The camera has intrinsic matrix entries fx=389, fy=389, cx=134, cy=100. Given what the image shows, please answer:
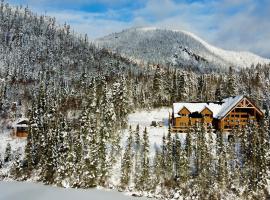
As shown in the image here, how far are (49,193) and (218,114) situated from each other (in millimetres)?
41854

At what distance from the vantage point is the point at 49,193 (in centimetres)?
6006

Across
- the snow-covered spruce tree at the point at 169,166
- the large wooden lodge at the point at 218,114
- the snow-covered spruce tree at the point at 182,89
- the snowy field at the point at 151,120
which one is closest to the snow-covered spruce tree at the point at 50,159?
the snowy field at the point at 151,120

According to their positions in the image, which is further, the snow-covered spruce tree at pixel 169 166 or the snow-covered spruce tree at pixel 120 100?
the snow-covered spruce tree at pixel 120 100

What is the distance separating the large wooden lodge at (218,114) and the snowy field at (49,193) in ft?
84.4

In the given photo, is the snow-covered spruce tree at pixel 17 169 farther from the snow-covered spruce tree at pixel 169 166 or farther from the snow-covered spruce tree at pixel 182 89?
the snow-covered spruce tree at pixel 182 89

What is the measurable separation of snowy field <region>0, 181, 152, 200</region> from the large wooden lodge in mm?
25730

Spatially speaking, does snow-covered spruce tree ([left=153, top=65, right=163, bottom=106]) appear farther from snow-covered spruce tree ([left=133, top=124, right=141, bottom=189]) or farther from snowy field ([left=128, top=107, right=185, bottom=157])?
snow-covered spruce tree ([left=133, top=124, right=141, bottom=189])

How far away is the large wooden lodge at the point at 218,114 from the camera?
8200 cm

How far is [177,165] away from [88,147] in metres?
15.5

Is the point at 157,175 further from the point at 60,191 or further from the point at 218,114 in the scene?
the point at 218,114

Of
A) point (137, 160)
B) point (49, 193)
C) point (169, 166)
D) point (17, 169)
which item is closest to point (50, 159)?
point (17, 169)

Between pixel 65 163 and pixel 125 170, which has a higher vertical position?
pixel 65 163

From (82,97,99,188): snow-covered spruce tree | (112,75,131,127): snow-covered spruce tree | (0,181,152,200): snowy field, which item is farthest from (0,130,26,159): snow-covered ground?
(112,75,131,127): snow-covered spruce tree

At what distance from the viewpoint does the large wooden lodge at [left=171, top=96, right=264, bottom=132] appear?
82.0 metres
